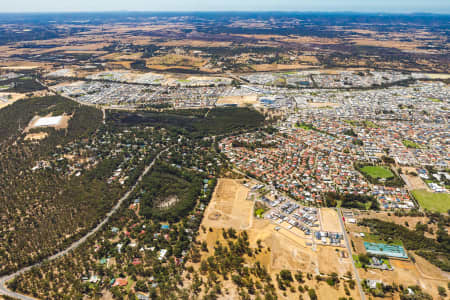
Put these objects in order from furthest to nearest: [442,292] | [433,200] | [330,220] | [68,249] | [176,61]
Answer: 1. [176,61]
2. [433,200]
3. [330,220]
4. [68,249]
5. [442,292]

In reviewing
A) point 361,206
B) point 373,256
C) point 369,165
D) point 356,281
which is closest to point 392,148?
point 369,165

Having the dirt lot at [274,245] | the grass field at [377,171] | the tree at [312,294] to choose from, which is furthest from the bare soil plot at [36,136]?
the grass field at [377,171]

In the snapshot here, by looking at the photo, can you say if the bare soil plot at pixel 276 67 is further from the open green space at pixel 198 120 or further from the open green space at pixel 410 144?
the open green space at pixel 410 144

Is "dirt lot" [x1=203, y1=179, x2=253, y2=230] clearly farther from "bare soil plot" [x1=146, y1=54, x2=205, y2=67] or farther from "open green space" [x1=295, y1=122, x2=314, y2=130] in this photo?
"bare soil plot" [x1=146, y1=54, x2=205, y2=67]

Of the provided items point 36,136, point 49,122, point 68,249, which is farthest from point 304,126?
point 49,122

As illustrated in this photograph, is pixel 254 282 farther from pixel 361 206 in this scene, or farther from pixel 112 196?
pixel 112 196

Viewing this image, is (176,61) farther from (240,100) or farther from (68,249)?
(68,249)
